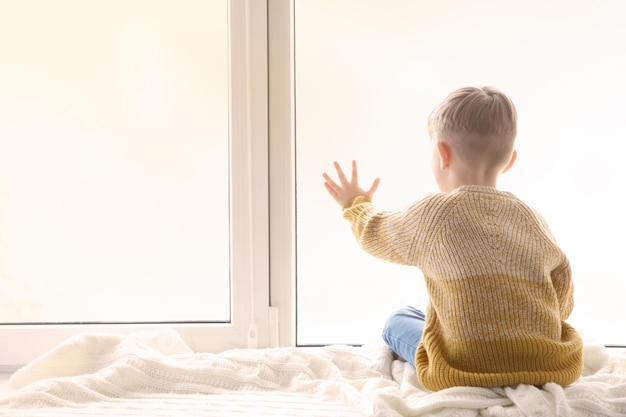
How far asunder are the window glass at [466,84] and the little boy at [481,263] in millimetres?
349

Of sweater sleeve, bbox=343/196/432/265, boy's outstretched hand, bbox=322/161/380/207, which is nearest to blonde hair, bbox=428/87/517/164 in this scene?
sweater sleeve, bbox=343/196/432/265

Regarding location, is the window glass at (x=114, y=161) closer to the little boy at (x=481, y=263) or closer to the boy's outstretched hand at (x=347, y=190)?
the boy's outstretched hand at (x=347, y=190)

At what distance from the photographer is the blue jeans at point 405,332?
1.32 metres

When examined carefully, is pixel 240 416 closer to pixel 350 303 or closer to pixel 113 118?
pixel 350 303

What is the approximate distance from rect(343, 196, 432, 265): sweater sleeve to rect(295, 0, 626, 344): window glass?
29cm

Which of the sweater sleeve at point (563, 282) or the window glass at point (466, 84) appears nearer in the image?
the sweater sleeve at point (563, 282)

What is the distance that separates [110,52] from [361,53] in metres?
0.65

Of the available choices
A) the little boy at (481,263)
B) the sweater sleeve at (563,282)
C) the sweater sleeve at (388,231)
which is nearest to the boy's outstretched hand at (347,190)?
the sweater sleeve at (388,231)

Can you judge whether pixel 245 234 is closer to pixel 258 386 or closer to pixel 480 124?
pixel 258 386

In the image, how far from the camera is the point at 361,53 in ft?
5.32

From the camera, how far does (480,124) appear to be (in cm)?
121

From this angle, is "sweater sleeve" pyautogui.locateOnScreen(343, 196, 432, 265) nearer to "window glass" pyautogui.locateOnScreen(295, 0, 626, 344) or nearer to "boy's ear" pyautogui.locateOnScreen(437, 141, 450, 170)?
"boy's ear" pyautogui.locateOnScreen(437, 141, 450, 170)

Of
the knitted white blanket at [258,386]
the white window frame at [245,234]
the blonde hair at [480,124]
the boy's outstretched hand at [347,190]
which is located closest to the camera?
the knitted white blanket at [258,386]

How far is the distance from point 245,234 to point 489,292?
680mm
